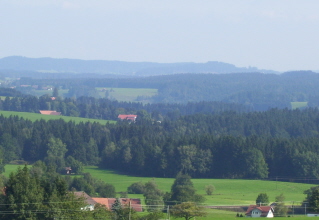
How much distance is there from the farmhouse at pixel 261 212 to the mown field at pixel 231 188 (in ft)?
3.93

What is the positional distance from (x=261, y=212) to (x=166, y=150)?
37.3m

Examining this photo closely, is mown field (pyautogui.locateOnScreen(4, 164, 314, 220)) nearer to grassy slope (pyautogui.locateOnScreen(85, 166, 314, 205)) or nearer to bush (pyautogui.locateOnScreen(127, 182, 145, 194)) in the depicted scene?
grassy slope (pyautogui.locateOnScreen(85, 166, 314, 205))

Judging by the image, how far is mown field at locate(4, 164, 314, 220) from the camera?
58.7 m

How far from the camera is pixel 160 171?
82812mm

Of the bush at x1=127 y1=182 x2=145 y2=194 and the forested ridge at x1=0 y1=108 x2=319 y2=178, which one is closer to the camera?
the bush at x1=127 y1=182 x2=145 y2=194

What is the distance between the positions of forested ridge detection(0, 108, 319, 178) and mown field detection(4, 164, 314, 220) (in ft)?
14.2

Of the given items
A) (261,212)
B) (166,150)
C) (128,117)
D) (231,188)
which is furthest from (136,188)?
(128,117)

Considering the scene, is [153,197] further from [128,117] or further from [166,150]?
[128,117]

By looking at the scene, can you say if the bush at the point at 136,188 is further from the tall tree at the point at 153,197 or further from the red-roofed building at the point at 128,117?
the red-roofed building at the point at 128,117

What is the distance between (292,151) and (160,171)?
49.4ft

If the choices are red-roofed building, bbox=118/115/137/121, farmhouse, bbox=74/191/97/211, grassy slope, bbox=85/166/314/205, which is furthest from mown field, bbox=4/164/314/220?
red-roofed building, bbox=118/115/137/121

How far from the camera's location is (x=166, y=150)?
3433 inches

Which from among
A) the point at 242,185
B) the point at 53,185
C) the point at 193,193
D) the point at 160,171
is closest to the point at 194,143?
the point at 160,171

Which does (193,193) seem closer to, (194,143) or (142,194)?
(142,194)
